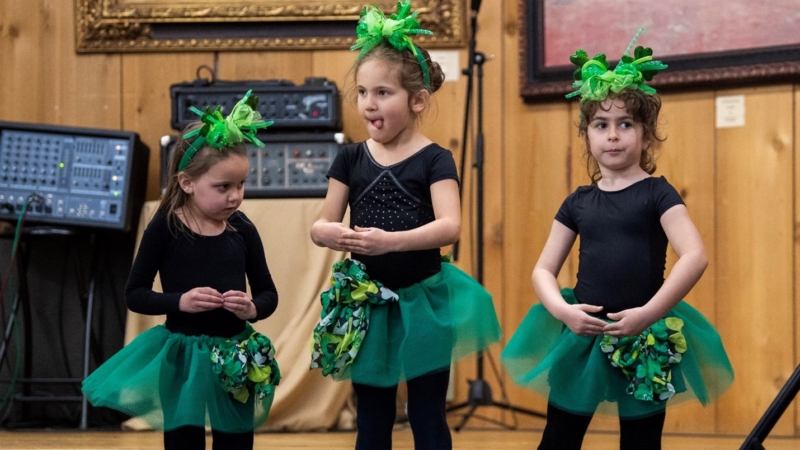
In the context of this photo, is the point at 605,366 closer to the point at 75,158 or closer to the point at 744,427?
the point at 744,427

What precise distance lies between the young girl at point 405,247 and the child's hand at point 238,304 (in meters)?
0.20

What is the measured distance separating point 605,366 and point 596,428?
1.68 metres

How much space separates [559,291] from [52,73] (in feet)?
8.67

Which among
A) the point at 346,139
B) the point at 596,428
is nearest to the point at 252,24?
the point at 346,139

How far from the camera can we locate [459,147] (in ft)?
12.3

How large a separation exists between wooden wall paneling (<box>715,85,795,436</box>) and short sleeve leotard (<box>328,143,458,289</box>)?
170cm

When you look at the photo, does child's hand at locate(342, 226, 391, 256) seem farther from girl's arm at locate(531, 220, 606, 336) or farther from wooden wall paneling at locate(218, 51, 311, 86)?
wooden wall paneling at locate(218, 51, 311, 86)

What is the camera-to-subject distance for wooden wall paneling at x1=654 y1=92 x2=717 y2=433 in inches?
135

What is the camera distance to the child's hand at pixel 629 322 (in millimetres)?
1847

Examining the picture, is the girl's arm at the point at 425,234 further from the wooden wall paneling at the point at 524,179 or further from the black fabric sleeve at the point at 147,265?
the wooden wall paneling at the point at 524,179

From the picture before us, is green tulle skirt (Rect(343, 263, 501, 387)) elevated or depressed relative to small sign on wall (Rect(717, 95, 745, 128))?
depressed

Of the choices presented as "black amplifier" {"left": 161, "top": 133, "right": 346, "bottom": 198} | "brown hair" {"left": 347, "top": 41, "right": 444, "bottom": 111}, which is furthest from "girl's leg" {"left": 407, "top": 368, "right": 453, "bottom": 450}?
"black amplifier" {"left": 161, "top": 133, "right": 346, "bottom": 198}

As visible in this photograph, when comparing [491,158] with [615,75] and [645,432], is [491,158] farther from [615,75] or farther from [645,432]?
[645,432]

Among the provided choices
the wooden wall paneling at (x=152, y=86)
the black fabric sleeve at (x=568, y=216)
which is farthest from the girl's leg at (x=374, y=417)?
the wooden wall paneling at (x=152, y=86)
